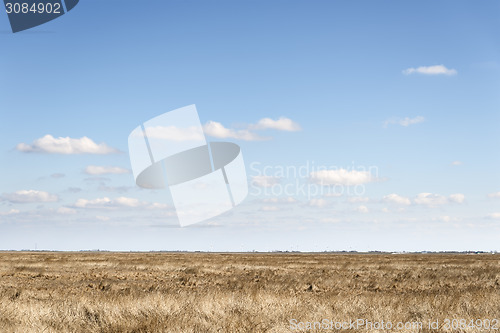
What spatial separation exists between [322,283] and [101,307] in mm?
13975

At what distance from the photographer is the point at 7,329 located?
798cm

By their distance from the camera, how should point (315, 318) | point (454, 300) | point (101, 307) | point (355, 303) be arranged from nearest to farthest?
point (315, 318)
point (101, 307)
point (355, 303)
point (454, 300)

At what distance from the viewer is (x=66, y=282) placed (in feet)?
75.3

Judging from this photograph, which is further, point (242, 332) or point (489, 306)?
point (489, 306)

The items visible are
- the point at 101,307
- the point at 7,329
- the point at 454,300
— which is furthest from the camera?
the point at 454,300

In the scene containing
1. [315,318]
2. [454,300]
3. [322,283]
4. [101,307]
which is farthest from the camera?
[322,283]

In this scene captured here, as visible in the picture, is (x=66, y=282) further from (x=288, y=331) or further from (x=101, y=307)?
(x=288, y=331)

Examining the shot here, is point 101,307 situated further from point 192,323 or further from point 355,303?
point 355,303

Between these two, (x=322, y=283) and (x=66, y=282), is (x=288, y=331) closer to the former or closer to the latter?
(x=322, y=283)

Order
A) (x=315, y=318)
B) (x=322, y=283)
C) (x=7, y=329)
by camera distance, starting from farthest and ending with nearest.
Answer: (x=322, y=283)
(x=315, y=318)
(x=7, y=329)

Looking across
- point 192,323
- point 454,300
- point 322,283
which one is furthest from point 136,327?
point 322,283

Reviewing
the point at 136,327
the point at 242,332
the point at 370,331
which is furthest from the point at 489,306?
the point at 136,327

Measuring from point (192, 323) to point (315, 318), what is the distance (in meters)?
2.25

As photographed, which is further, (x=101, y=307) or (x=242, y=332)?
(x=101, y=307)
